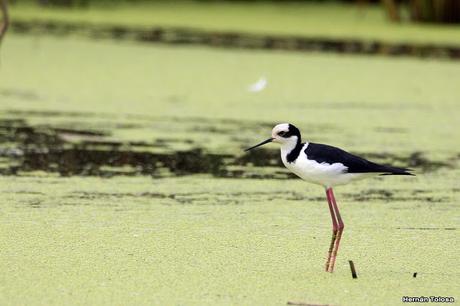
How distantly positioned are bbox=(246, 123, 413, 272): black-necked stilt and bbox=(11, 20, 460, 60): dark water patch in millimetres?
5897

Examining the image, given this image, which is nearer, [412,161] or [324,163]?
[324,163]

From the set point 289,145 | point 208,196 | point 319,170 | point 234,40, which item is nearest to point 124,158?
point 208,196

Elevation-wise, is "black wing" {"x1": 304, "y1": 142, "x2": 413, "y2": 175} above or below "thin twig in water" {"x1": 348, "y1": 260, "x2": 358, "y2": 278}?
above

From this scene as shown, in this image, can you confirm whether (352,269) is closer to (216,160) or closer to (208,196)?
(208,196)

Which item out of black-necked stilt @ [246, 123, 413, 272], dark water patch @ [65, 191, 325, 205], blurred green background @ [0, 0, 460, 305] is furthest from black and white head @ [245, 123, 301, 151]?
dark water patch @ [65, 191, 325, 205]

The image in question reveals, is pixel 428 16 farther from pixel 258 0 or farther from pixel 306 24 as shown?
pixel 258 0

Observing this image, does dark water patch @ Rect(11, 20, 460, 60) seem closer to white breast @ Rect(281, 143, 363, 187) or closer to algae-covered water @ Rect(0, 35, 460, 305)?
algae-covered water @ Rect(0, 35, 460, 305)

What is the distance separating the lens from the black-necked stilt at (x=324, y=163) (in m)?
3.47

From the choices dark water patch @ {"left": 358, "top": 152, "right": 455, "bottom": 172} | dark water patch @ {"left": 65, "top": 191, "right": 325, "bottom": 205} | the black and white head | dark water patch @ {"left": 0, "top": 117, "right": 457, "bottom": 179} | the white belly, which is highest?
the black and white head

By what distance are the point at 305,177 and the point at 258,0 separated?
1001cm

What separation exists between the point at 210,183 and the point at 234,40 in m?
5.23

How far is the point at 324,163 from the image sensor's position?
11.4 ft

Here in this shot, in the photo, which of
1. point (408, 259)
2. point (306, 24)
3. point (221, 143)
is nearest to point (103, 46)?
point (306, 24)

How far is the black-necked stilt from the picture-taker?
3.47 metres
